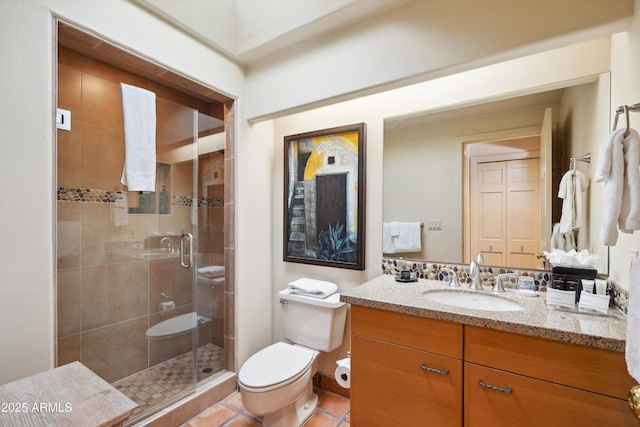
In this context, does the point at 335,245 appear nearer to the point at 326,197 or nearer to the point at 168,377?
the point at 326,197

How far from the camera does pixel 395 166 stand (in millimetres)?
1890

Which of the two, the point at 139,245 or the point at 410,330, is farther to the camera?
the point at 139,245

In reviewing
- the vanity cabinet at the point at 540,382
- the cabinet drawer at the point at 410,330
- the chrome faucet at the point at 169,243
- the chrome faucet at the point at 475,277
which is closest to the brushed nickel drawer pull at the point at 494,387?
the vanity cabinet at the point at 540,382

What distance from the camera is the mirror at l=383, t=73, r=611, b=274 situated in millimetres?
1369

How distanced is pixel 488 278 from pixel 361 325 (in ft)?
2.58

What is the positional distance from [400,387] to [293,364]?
0.68 meters

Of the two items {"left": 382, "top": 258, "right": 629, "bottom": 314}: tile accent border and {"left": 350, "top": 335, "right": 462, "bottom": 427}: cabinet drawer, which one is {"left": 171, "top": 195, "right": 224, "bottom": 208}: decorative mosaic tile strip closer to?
{"left": 382, "top": 258, "right": 629, "bottom": 314}: tile accent border

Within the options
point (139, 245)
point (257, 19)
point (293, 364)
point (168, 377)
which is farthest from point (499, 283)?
point (139, 245)

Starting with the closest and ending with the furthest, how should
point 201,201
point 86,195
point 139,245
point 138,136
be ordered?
A: point 138,136 < point 86,195 < point 139,245 < point 201,201

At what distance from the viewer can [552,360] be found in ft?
3.28

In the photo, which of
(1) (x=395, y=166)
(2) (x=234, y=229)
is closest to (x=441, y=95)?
(1) (x=395, y=166)

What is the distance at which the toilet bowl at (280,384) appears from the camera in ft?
4.94

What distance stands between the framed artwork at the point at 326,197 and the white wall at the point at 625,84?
1216mm

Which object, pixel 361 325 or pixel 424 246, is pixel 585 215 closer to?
pixel 424 246
